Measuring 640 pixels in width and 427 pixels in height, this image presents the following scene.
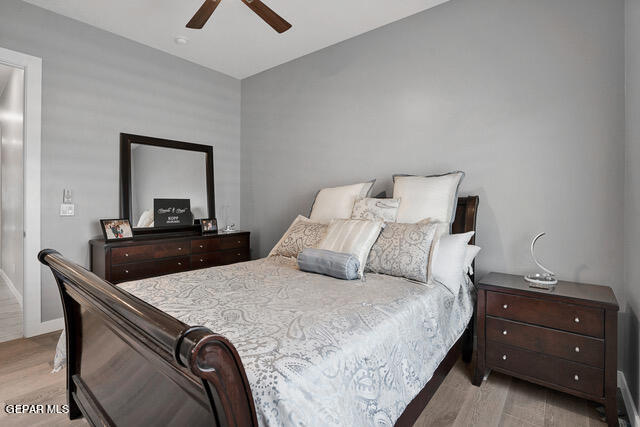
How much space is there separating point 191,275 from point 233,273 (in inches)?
10.3

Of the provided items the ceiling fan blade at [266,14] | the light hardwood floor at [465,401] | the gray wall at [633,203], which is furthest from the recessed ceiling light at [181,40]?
the gray wall at [633,203]

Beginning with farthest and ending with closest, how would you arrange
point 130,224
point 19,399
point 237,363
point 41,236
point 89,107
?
point 130,224, point 89,107, point 41,236, point 19,399, point 237,363

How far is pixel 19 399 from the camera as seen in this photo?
74.0 inches

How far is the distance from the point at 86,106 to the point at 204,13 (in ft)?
5.49

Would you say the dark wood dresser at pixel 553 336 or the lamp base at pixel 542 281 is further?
the lamp base at pixel 542 281

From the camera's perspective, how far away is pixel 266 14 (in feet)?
7.23

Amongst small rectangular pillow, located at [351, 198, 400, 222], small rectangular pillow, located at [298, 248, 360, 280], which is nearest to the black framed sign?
small rectangular pillow, located at [298, 248, 360, 280]

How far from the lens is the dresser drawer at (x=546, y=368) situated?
169 cm

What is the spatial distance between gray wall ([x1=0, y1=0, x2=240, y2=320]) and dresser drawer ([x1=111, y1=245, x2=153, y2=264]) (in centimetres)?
47

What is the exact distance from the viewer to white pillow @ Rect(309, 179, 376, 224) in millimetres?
2752

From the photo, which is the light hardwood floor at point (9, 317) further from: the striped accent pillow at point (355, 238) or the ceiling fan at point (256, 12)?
the ceiling fan at point (256, 12)

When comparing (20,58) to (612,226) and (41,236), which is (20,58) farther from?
(612,226)


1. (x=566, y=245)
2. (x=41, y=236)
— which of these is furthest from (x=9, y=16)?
(x=566, y=245)

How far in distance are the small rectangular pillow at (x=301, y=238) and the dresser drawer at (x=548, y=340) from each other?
4.26ft
